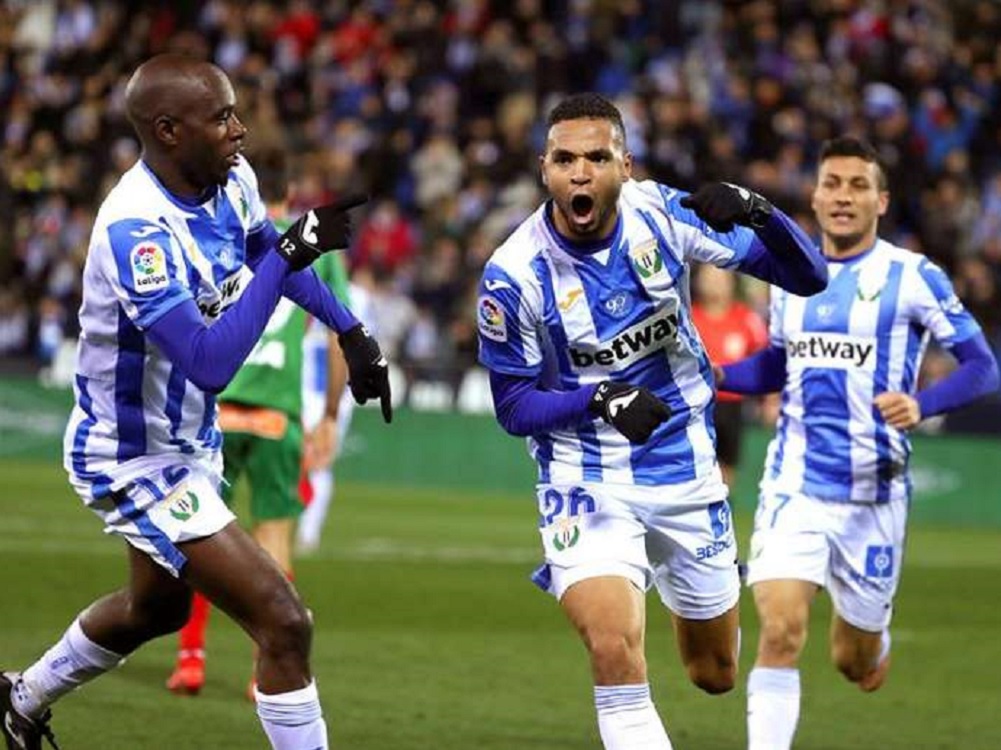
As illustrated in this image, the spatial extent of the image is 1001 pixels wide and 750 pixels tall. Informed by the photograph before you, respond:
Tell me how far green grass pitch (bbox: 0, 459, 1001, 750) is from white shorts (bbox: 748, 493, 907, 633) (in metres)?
0.63

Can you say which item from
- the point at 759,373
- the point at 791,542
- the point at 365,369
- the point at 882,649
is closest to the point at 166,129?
the point at 365,369


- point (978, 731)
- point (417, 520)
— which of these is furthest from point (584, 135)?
point (417, 520)

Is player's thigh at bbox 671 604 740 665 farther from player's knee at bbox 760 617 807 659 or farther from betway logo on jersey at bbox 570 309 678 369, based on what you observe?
betway logo on jersey at bbox 570 309 678 369

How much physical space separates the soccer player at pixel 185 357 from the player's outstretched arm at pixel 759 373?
2.05 metres

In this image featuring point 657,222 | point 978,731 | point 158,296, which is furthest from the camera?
point 978,731

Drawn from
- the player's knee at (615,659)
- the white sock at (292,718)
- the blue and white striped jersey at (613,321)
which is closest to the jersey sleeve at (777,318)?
the blue and white striped jersey at (613,321)

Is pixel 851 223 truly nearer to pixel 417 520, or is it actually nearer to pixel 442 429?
pixel 417 520

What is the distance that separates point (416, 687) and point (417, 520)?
9156mm

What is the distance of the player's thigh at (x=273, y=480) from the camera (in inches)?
397

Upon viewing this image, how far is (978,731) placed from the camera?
9570mm

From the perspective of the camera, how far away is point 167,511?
282 inches

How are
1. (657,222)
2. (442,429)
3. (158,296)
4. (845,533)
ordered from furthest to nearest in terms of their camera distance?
(442,429) < (845,533) < (657,222) < (158,296)

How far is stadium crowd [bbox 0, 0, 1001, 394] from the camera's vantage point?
24062mm

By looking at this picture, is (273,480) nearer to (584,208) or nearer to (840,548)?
(840,548)
